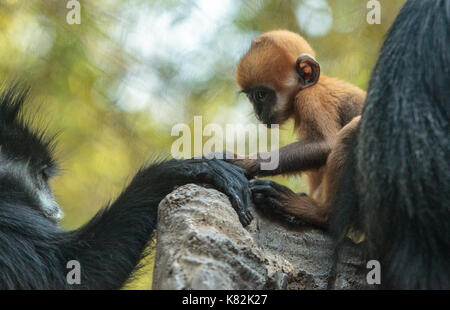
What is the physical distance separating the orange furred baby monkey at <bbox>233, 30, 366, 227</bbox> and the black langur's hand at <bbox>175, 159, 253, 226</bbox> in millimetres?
158

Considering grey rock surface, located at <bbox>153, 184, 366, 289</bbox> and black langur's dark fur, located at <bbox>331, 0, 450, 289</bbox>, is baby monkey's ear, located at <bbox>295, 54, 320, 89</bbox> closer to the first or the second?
grey rock surface, located at <bbox>153, 184, 366, 289</bbox>

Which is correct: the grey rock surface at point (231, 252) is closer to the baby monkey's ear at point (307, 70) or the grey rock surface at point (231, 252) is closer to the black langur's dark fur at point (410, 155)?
the black langur's dark fur at point (410, 155)

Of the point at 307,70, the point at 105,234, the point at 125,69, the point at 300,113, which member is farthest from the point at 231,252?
the point at 125,69

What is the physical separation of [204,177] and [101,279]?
2.31 feet

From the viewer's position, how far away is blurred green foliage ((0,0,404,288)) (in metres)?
6.18

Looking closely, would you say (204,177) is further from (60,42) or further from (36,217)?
(60,42)

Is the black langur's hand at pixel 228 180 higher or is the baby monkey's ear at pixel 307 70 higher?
the baby monkey's ear at pixel 307 70

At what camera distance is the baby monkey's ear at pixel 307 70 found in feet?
12.4

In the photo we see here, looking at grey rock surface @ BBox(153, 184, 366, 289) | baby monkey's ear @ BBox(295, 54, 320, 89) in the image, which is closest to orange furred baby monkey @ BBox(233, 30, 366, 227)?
baby monkey's ear @ BBox(295, 54, 320, 89)

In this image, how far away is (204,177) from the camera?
9.13ft

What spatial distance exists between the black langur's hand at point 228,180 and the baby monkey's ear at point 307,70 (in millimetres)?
1146

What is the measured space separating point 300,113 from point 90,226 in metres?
1.46

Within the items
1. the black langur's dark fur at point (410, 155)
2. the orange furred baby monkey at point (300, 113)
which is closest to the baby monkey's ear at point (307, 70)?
the orange furred baby monkey at point (300, 113)
